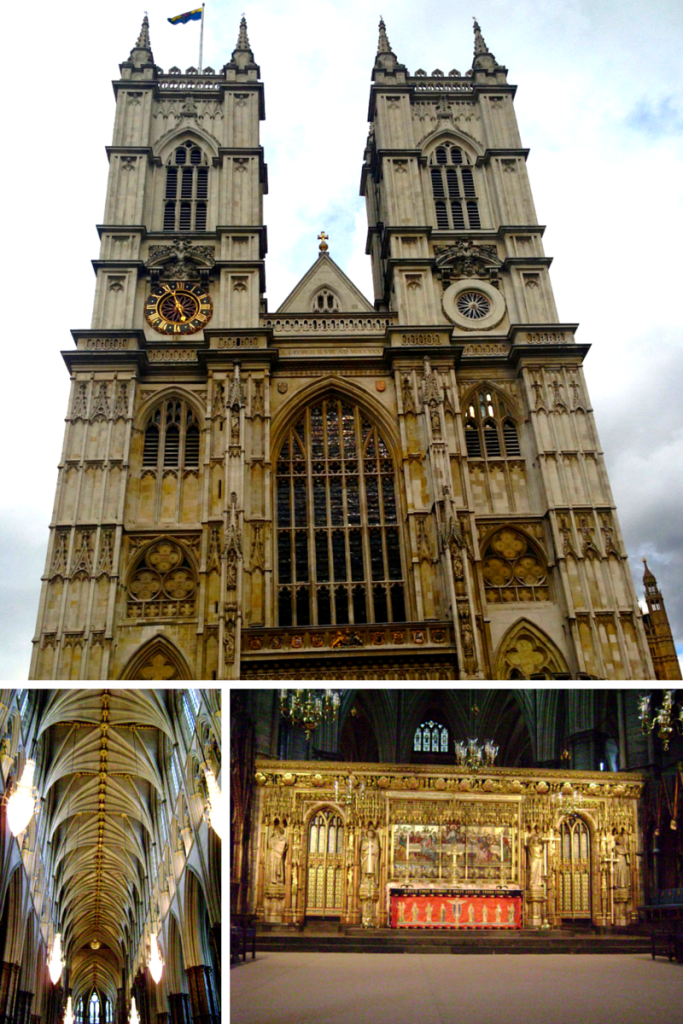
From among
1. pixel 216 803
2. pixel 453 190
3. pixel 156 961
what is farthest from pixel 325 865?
pixel 453 190

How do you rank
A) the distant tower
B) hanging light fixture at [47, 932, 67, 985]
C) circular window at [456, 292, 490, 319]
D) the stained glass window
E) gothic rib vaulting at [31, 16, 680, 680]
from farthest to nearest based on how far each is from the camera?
the distant tower < hanging light fixture at [47, 932, 67, 985] < circular window at [456, 292, 490, 319] < gothic rib vaulting at [31, 16, 680, 680] < the stained glass window

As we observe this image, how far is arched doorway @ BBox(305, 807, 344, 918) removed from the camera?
1019cm

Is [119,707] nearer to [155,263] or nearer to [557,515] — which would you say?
[557,515]

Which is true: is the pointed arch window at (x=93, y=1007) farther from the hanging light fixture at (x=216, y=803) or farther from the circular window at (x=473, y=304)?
the hanging light fixture at (x=216, y=803)

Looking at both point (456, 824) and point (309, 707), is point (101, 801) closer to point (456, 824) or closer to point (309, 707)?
point (309, 707)

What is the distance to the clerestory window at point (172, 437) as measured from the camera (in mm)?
27641

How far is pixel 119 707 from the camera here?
14578 mm

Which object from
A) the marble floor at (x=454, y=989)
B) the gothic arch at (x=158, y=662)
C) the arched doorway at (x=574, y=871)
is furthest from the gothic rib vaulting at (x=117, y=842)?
the arched doorway at (x=574, y=871)

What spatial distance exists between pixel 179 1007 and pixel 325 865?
573 inches

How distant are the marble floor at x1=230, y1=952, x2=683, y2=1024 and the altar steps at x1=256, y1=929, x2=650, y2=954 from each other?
0.08m

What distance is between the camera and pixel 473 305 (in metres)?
30.9

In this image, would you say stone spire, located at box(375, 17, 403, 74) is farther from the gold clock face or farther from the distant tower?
the distant tower

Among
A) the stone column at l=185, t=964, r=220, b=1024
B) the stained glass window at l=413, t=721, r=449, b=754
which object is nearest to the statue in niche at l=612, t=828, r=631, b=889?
the stained glass window at l=413, t=721, r=449, b=754

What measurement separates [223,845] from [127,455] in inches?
733
